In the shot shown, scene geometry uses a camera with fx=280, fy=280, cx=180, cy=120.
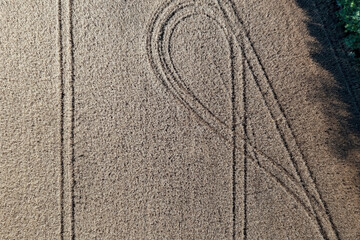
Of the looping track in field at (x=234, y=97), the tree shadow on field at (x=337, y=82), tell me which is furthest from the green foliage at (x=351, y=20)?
the looping track in field at (x=234, y=97)

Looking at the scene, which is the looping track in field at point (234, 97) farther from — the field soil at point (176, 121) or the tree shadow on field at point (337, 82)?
the tree shadow on field at point (337, 82)

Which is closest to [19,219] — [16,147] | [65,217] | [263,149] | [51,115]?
[65,217]

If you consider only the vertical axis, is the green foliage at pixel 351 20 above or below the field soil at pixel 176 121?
above

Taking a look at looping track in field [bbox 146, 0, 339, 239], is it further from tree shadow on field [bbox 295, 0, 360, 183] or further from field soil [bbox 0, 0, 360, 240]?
tree shadow on field [bbox 295, 0, 360, 183]

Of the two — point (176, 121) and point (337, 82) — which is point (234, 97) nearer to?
point (176, 121)

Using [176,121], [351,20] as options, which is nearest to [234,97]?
[176,121]

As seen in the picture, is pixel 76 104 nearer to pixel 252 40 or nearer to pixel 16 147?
pixel 16 147

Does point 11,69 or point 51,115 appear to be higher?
point 11,69
